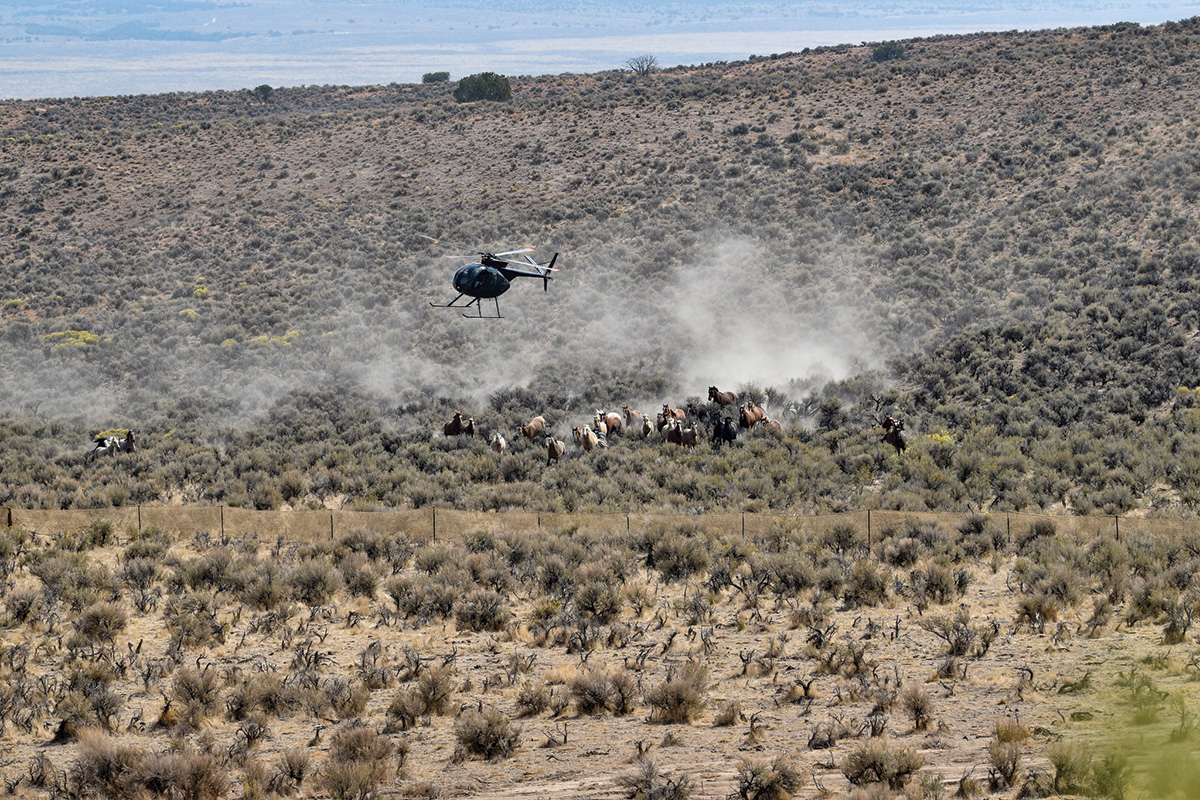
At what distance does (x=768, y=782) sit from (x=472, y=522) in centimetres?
1322

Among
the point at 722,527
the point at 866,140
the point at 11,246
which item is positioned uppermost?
the point at 866,140

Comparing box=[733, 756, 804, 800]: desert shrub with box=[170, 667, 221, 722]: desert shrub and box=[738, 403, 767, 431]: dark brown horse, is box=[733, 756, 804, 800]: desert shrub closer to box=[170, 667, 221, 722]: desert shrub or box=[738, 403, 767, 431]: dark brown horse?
box=[170, 667, 221, 722]: desert shrub

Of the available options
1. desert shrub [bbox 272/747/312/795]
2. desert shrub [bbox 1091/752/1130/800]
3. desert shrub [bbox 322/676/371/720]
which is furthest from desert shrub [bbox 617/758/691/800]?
desert shrub [bbox 322/676/371/720]

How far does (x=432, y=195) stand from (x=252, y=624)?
52004 mm

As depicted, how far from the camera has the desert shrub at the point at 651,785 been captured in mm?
10789

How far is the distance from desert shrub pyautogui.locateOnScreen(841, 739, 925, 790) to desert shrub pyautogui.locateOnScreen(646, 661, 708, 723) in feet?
7.67

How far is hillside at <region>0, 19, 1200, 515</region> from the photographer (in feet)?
96.1

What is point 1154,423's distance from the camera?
30578mm

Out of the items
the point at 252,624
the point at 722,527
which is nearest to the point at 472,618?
the point at 252,624

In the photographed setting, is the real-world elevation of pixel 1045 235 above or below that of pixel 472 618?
above

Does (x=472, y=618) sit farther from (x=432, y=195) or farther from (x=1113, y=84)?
(x=1113, y=84)

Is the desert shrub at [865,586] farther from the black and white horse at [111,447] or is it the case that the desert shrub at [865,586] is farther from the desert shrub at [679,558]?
the black and white horse at [111,447]

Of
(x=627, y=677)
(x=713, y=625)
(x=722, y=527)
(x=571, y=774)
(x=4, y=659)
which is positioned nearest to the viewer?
(x=571, y=774)

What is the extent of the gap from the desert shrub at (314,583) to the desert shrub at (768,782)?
30.2 ft
